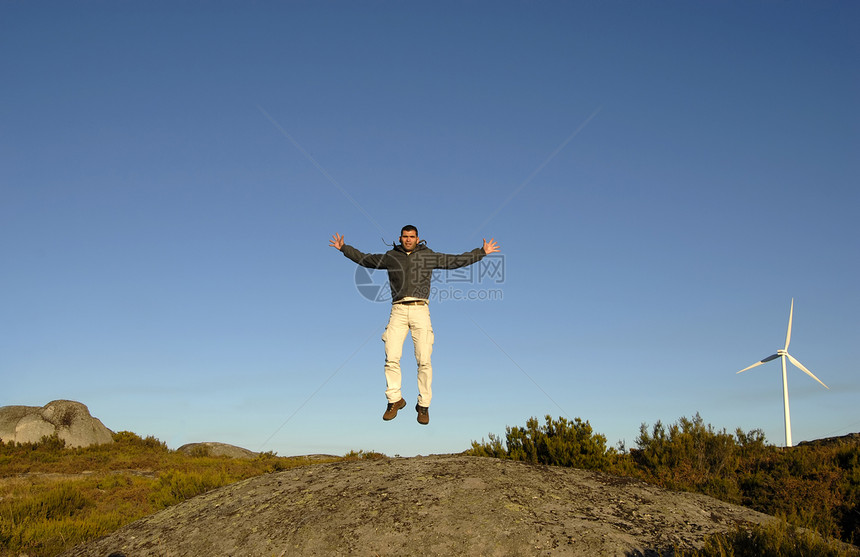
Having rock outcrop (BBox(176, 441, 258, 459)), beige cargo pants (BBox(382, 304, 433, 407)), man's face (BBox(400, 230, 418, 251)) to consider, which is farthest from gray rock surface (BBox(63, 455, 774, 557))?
rock outcrop (BBox(176, 441, 258, 459))

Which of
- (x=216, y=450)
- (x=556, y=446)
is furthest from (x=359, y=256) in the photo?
(x=216, y=450)

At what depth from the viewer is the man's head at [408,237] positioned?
43.2 feet

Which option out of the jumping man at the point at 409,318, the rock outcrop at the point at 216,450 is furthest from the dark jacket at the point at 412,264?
the rock outcrop at the point at 216,450

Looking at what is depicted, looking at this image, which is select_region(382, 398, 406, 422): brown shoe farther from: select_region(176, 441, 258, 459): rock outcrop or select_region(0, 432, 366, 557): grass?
select_region(176, 441, 258, 459): rock outcrop

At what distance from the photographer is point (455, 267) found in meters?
13.4

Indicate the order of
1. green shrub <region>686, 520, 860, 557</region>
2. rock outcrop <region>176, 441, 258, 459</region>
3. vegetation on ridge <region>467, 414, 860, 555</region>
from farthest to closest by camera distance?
rock outcrop <region>176, 441, 258, 459</region>
vegetation on ridge <region>467, 414, 860, 555</region>
green shrub <region>686, 520, 860, 557</region>

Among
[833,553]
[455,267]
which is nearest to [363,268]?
[455,267]

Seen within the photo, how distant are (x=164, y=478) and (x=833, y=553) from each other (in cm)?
1518

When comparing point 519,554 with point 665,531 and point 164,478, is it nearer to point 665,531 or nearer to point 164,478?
point 665,531

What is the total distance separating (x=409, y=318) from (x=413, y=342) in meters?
0.54

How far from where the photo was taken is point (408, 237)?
13.2 metres

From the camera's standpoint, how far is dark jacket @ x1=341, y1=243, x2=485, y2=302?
42.4 feet

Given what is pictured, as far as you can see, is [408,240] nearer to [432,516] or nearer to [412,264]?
[412,264]

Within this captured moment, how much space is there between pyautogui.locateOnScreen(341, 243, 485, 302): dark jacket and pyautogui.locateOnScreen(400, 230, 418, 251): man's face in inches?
3.9
